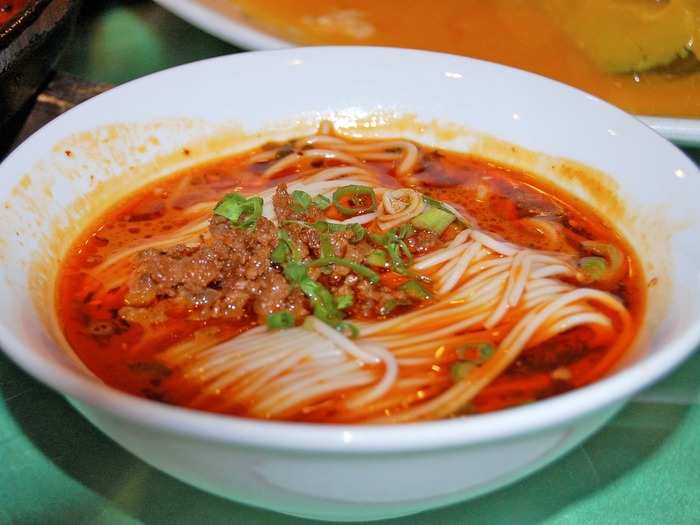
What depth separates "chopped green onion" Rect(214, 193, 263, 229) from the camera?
103 inches

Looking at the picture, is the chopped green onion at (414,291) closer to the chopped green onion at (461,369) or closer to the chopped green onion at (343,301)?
the chopped green onion at (343,301)

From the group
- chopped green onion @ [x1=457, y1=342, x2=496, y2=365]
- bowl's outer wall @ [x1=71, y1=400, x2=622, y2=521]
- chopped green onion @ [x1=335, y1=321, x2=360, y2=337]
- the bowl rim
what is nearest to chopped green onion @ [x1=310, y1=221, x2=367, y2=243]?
chopped green onion @ [x1=335, y1=321, x2=360, y2=337]

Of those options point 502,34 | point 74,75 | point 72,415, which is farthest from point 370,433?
point 502,34

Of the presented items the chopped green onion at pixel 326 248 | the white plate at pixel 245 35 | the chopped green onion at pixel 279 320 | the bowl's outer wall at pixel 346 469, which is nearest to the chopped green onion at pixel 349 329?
the chopped green onion at pixel 279 320

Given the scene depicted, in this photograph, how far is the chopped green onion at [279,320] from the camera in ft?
7.55

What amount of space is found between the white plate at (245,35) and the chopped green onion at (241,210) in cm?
139

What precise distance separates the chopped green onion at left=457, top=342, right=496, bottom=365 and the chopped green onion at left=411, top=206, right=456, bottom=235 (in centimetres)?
52

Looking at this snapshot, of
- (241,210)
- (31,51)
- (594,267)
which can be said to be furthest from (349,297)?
(31,51)

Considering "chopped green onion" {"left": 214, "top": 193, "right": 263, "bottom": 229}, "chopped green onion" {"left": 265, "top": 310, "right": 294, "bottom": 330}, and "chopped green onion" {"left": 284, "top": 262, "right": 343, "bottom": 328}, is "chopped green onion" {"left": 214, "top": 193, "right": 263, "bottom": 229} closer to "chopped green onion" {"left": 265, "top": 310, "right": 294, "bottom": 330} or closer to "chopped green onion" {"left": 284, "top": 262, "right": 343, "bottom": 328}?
"chopped green onion" {"left": 284, "top": 262, "right": 343, "bottom": 328}

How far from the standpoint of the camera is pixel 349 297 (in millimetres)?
2422

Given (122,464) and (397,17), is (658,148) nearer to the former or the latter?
(122,464)

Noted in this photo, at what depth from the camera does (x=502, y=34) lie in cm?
473

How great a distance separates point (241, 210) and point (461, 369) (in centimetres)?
87

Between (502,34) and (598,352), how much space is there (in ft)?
9.37
